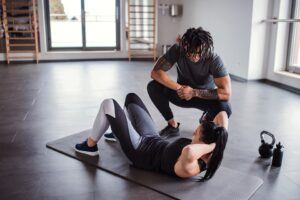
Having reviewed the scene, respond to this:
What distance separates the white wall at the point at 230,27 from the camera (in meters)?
5.41

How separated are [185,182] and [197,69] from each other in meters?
1.00

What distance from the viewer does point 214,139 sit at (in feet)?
6.44

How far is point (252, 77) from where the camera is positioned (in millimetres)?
5527

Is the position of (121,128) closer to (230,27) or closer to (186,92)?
(186,92)

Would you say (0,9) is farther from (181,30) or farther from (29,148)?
(29,148)

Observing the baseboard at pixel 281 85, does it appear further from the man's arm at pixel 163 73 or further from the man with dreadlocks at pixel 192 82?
the man's arm at pixel 163 73

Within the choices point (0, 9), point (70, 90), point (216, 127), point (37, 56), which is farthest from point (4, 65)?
point (216, 127)

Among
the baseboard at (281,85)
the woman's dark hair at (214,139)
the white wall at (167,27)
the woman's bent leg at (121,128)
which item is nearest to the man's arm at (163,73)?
the woman's bent leg at (121,128)

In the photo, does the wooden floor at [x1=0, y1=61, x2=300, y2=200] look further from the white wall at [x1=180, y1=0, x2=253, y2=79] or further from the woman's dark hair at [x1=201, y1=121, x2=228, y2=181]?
the white wall at [x1=180, y1=0, x2=253, y2=79]

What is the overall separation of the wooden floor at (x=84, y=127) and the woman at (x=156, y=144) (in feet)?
0.63

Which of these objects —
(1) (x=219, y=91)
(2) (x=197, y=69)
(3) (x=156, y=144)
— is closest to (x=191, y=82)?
(2) (x=197, y=69)

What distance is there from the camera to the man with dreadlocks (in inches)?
98.3

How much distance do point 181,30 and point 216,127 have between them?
20.4 ft

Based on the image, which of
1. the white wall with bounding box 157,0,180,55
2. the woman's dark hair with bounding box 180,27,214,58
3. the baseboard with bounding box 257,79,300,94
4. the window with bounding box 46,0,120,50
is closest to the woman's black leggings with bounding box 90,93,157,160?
the woman's dark hair with bounding box 180,27,214,58
